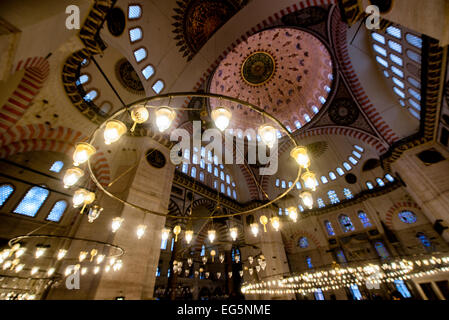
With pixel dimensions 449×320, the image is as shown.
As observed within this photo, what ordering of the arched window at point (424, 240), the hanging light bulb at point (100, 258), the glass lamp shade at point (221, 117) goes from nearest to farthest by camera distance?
the glass lamp shade at point (221, 117) → the hanging light bulb at point (100, 258) → the arched window at point (424, 240)

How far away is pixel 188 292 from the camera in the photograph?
50.7 feet

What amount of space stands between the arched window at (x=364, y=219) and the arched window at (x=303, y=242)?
15.9 ft

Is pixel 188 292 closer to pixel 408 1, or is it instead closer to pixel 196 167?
pixel 196 167

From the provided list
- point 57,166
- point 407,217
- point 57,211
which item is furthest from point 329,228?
point 57,166

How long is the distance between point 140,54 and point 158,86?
55.6 inches

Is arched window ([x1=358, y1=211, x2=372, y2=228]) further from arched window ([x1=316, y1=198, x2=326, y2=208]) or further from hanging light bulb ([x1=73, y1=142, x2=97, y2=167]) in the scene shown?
hanging light bulb ([x1=73, y1=142, x2=97, y2=167])

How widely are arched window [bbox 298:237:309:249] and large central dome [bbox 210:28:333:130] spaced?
34.5 feet

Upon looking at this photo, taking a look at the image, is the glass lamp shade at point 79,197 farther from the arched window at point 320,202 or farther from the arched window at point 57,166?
the arched window at point 320,202

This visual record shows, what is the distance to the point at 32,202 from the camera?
10.6 metres

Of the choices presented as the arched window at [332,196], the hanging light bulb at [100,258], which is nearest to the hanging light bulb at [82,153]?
the hanging light bulb at [100,258]

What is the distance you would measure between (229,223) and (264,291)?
15.7 ft

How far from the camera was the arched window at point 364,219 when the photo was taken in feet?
51.2

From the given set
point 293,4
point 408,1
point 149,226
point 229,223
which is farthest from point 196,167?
point 408,1

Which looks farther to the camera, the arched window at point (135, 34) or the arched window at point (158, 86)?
the arched window at point (158, 86)
